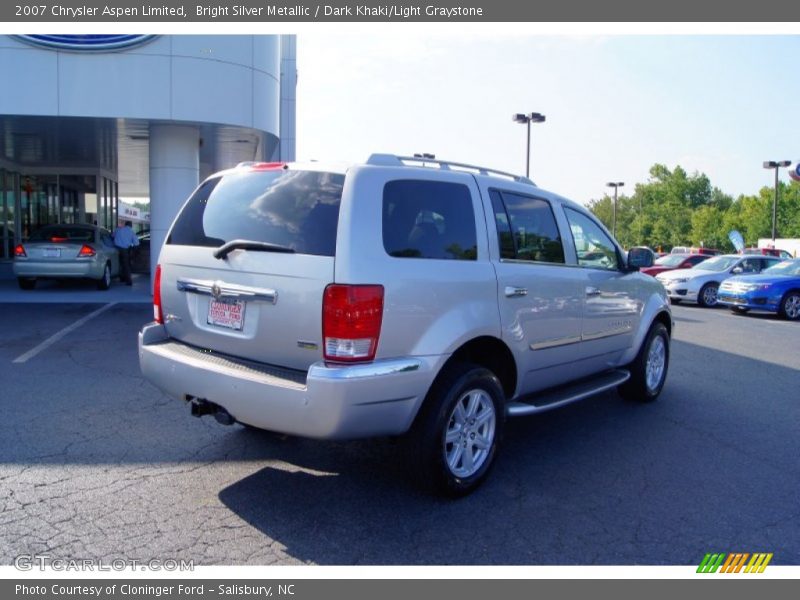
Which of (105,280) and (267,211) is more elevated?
(267,211)

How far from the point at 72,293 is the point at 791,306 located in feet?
51.9

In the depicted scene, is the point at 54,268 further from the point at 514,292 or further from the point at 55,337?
the point at 514,292

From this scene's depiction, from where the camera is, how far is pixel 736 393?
741 centimetres

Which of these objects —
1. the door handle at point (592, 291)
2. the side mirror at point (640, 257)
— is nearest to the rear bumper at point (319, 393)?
the door handle at point (592, 291)

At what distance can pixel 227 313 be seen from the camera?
4.23 m

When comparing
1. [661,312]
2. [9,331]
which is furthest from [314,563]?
[9,331]

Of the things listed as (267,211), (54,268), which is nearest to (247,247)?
(267,211)

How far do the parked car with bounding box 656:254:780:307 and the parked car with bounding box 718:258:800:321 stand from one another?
1.93 meters

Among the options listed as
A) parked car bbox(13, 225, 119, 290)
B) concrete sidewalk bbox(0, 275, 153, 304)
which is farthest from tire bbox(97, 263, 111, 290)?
concrete sidewalk bbox(0, 275, 153, 304)

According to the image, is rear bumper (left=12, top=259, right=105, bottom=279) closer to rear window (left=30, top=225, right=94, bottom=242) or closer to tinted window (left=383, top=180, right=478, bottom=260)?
rear window (left=30, top=225, right=94, bottom=242)

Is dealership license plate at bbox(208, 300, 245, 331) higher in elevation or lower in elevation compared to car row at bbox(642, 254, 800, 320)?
higher

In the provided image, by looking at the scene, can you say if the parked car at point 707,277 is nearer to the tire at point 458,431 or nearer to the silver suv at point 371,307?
the silver suv at point 371,307

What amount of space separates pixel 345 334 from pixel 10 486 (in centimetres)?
239

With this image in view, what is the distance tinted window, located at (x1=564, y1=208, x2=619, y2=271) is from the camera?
5690 mm
